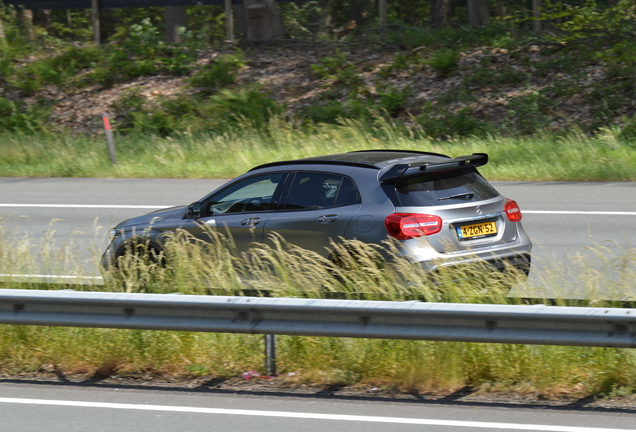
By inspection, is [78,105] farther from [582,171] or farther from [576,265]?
[576,265]

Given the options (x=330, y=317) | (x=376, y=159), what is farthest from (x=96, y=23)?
(x=330, y=317)

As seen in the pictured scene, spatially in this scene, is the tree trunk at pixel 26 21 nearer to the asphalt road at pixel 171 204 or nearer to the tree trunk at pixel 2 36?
the tree trunk at pixel 2 36

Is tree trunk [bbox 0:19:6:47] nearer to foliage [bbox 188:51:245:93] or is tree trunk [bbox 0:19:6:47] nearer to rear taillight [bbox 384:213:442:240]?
foliage [bbox 188:51:245:93]

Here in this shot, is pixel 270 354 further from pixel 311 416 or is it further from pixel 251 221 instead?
pixel 251 221

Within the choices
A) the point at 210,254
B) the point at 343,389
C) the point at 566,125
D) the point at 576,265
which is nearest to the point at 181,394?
the point at 343,389

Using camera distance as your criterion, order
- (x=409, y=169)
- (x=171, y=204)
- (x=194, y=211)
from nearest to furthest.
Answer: (x=409, y=169) < (x=194, y=211) < (x=171, y=204)

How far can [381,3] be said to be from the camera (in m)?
26.9

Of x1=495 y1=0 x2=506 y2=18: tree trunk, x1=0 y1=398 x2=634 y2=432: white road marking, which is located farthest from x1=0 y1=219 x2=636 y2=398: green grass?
x1=495 y1=0 x2=506 y2=18: tree trunk

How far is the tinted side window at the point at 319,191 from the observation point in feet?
24.3

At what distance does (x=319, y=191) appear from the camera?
761cm

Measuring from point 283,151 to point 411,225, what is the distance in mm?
12101

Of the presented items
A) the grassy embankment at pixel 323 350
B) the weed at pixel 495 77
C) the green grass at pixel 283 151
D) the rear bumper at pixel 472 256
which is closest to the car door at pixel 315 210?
the grassy embankment at pixel 323 350

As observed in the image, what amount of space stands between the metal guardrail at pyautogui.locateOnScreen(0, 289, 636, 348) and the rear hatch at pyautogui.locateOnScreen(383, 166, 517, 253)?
1491mm

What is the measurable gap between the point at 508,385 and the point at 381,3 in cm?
2269
